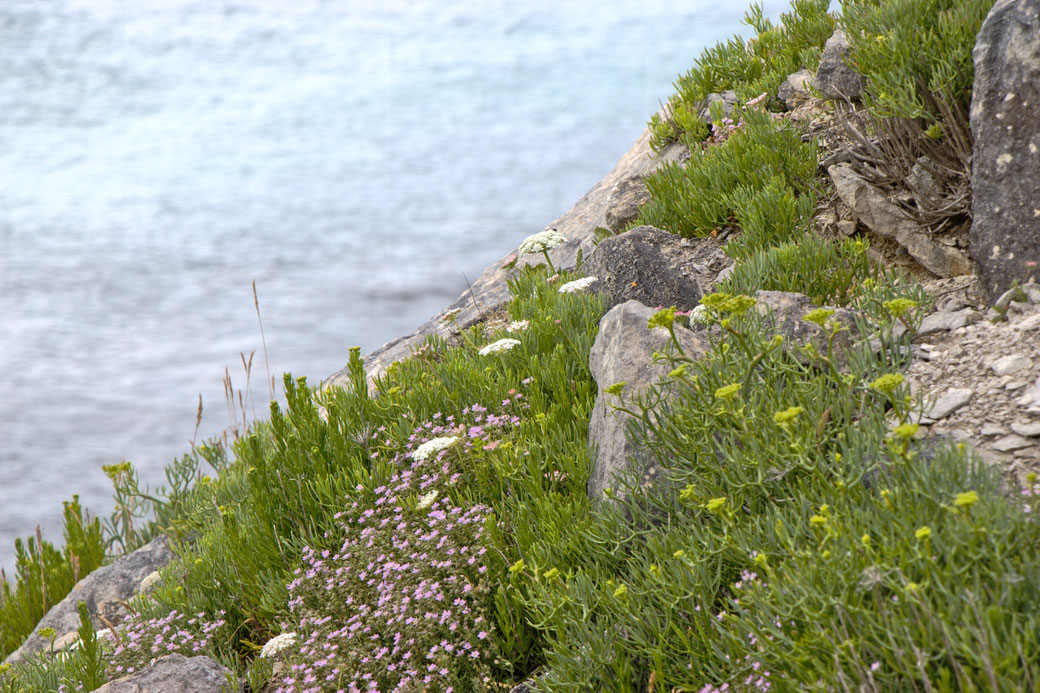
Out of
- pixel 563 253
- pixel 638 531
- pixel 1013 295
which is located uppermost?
pixel 563 253

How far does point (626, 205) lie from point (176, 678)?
17.1 ft

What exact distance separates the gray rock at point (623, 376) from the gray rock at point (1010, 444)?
4.28 ft

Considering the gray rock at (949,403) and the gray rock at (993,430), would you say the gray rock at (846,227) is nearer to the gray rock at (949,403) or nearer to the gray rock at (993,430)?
the gray rock at (949,403)

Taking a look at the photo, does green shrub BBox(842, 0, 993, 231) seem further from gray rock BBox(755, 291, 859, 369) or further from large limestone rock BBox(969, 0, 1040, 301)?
gray rock BBox(755, 291, 859, 369)

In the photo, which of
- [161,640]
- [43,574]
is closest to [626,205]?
[161,640]

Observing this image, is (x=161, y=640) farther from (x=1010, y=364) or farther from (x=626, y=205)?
(x=626, y=205)

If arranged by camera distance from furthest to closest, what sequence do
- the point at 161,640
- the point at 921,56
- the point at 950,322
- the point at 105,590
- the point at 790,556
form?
the point at 105,590 → the point at 921,56 → the point at 161,640 → the point at 950,322 → the point at 790,556

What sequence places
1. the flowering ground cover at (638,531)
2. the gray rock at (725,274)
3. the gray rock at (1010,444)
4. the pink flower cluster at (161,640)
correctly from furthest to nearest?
the gray rock at (725,274) → the pink flower cluster at (161,640) → the gray rock at (1010,444) → the flowering ground cover at (638,531)

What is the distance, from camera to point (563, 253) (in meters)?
7.46

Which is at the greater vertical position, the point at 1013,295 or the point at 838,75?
the point at 838,75

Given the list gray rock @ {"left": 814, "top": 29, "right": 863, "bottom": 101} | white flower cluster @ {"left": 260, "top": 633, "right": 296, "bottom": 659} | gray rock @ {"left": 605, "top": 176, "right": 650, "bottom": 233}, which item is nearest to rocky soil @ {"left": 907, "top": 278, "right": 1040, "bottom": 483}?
gray rock @ {"left": 814, "top": 29, "right": 863, "bottom": 101}

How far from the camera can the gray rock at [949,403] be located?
315cm

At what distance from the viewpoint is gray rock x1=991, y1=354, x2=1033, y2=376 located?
129 inches

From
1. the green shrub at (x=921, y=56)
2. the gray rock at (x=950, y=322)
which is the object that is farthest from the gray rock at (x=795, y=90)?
the gray rock at (x=950, y=322)
